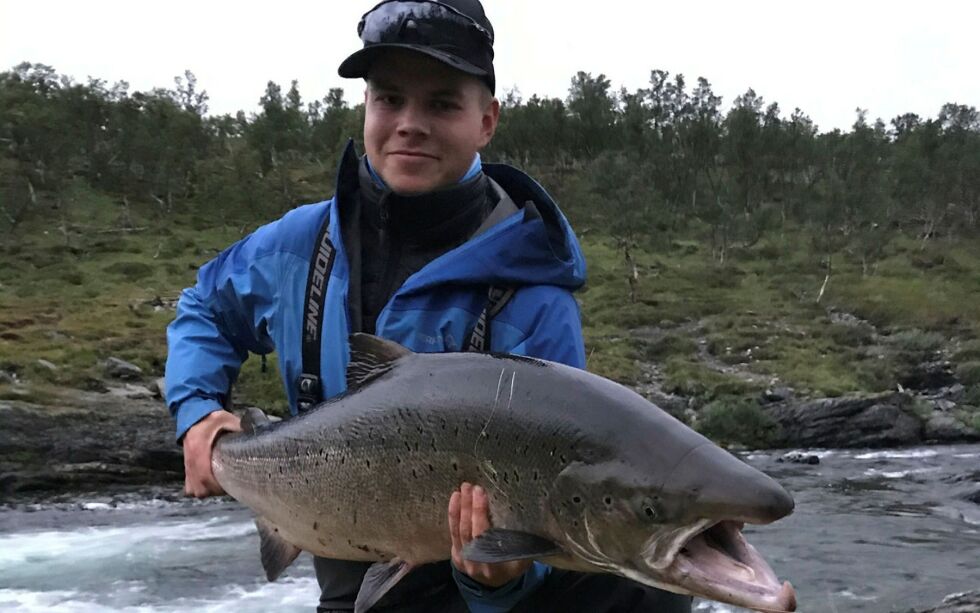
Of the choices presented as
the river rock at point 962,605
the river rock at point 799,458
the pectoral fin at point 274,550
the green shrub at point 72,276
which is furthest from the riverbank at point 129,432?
the green shrub at point 72,276

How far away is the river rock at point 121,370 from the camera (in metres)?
25.6

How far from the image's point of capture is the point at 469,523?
2.62 m

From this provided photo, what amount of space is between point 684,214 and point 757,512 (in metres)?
72.9

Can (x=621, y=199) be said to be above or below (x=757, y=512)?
above

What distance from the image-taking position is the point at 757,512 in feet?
7.20

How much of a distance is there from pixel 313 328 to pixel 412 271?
16.7 inches

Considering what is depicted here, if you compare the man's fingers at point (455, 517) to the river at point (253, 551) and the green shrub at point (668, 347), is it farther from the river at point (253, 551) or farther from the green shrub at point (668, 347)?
the green shrub at point (668, 347)

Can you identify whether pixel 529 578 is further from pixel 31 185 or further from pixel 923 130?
pixel 923 130

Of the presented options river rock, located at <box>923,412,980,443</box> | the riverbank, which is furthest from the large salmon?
river rock, located at <box>923,412,980,443</box>

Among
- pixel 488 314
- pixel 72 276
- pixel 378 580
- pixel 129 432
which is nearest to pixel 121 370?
pixel 129 432

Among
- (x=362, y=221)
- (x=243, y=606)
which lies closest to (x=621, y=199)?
(x=243, y=606)

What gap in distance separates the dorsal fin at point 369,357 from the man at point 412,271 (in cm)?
27

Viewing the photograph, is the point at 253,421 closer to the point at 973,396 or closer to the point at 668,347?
the point at 973,396

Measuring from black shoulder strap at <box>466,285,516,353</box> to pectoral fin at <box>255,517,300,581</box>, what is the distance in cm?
98
